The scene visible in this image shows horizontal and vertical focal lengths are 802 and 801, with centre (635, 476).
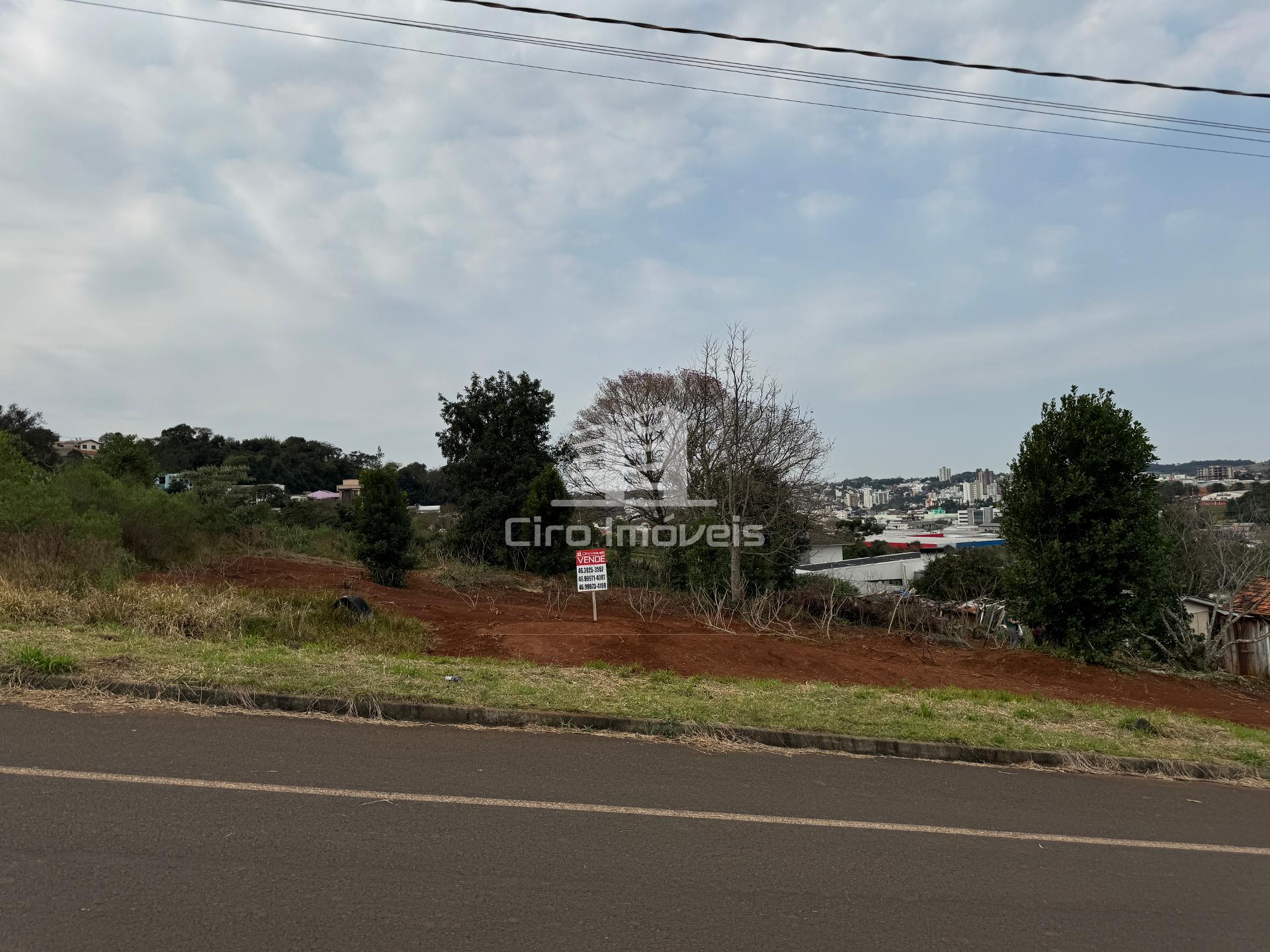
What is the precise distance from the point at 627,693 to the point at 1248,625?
70.4ft

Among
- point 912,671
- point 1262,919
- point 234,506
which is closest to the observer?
point 1262,919

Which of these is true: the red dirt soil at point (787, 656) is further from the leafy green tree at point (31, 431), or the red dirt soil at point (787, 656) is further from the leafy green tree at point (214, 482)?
the leafy green tree at point (31, 431)

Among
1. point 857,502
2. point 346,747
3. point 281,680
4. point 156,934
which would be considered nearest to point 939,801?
point 346,747

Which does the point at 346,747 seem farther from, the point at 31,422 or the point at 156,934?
the point at 31,422

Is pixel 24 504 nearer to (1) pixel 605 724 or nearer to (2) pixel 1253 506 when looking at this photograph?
(1) pixel 605 724

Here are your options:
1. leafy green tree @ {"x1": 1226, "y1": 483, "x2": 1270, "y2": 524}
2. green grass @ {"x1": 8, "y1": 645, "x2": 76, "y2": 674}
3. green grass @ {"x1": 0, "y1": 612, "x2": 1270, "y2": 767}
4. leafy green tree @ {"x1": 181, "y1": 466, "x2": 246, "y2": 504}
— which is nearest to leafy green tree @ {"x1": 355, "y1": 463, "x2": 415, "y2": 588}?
leafy green tree @ {"x1": 181, "y1": 466, "x2": 246, "y2": 504}

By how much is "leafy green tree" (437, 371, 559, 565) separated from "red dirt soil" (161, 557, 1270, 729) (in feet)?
46.1

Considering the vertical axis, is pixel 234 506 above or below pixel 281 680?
above

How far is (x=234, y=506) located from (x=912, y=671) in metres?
22.1

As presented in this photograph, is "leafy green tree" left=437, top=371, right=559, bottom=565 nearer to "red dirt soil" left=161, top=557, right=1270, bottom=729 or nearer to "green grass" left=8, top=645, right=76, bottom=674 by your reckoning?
"red dirt soil" left=161, top=557, right=1270, bottom=729

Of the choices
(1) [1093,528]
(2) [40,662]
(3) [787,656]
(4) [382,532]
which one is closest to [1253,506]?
(1) [1093,528]

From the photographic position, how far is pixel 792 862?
4.13 meters

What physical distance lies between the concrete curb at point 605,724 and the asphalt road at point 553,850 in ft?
1.25

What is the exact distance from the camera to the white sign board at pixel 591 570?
15250 mm
